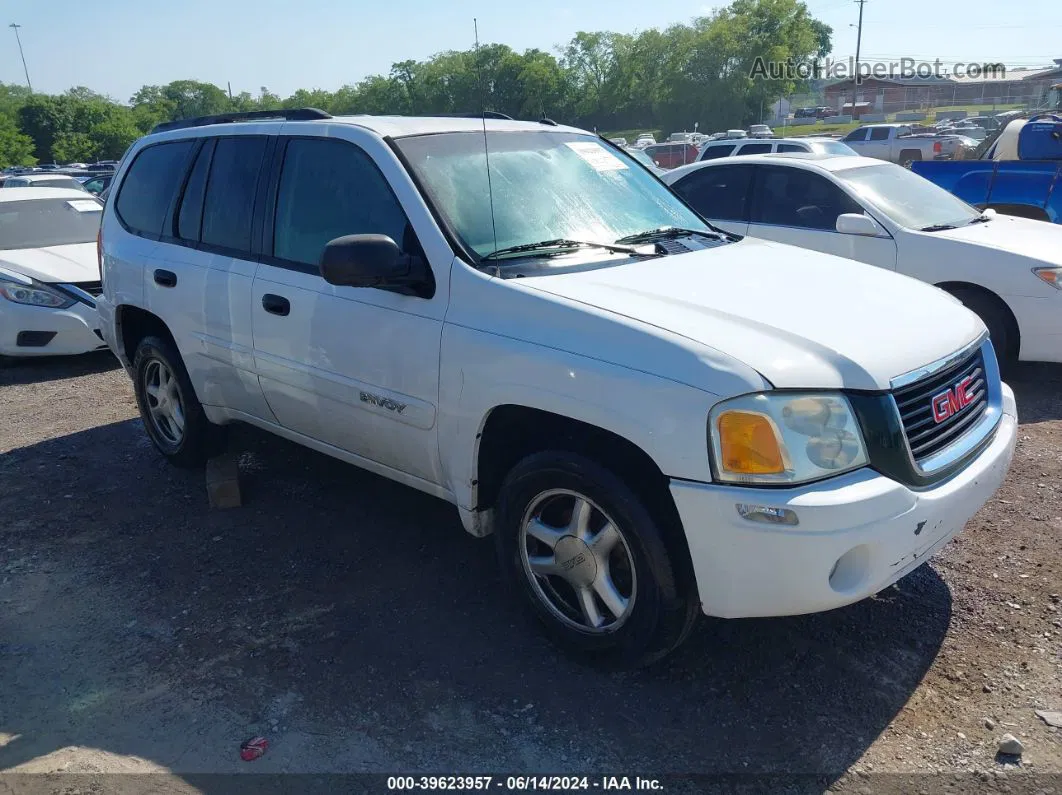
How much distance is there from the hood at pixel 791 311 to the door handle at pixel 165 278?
232 centimetres

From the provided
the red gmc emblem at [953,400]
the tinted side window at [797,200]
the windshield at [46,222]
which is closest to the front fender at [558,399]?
the red gmc emblem at [953,400]

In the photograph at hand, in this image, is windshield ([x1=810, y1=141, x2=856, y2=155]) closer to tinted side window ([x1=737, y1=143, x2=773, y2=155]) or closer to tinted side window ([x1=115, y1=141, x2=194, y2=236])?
tinted side window ([x1=737, y1=143, x2=773, y2=155])

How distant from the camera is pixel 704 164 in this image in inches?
316

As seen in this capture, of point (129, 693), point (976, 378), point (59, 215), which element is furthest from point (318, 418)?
point (59, 215)

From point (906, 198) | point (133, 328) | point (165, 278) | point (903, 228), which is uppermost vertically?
point (165, 278)

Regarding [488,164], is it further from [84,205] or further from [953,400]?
[84,205]

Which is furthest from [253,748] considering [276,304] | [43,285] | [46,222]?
[46,222]

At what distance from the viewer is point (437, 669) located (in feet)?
10.6

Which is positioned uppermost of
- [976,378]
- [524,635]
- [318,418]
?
[976,378]

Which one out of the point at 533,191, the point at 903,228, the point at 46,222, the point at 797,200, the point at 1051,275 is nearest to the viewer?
the point at 533,191

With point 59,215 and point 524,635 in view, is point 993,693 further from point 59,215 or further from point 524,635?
point 59,215

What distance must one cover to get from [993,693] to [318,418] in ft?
9.26

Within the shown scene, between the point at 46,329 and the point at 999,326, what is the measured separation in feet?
24.7

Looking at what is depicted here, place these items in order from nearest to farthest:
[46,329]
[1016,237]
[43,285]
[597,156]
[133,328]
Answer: [597,156], [133,328], [1016,237], [46,329], [43,285]
